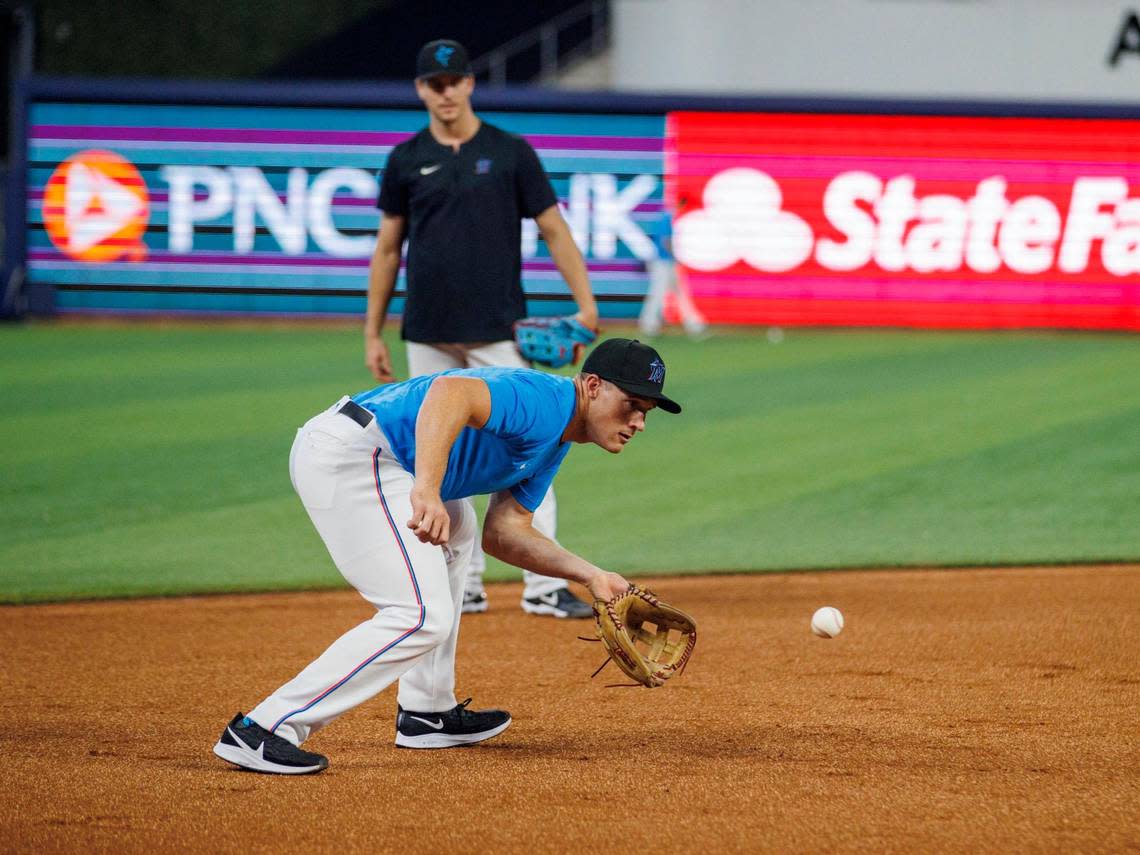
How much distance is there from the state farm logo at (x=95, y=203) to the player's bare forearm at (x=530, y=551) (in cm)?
1541

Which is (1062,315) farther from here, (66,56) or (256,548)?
(66,56)

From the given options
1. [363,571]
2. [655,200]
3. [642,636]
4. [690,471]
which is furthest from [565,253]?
[655,200]

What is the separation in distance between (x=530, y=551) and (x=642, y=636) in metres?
0.43

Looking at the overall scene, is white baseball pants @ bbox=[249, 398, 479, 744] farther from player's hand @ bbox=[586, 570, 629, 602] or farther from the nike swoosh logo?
player's hand @ bbox=[586, 570, 629, 602]

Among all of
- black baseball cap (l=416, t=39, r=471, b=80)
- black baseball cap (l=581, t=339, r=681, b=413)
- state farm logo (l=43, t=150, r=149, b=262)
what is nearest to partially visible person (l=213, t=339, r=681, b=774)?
black baseball cap (l=581, t=339, r=681, b=413)

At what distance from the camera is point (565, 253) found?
6535mm

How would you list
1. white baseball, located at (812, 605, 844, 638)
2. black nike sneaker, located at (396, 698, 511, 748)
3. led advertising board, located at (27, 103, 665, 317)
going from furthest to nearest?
led advertising board, located at (27, 103, 665, 317) < white baseball, located at (812, 605, 844, 638) < black nike sneaker, located at (396, 698, 511, 748)

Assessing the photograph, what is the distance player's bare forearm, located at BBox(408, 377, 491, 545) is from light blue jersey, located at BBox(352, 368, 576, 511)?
0.13 meters

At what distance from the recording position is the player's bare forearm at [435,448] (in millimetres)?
4074

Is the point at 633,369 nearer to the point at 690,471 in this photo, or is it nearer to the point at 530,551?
the point at 530,551

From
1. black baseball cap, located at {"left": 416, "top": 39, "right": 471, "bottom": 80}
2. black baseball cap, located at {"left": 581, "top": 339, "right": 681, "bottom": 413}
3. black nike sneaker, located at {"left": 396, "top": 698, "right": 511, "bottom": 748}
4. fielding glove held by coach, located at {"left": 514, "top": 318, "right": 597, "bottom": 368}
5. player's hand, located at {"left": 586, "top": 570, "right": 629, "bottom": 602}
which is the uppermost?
black baseball cap, located at {"left": 416, "top": 39, "right": 471, "bottom": 80}

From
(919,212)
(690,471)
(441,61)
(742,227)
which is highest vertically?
(441,61)

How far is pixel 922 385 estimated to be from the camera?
1386 cm

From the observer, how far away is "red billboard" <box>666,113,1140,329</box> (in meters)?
19.0
